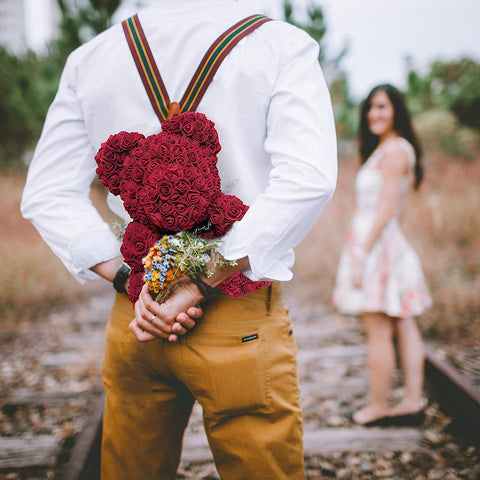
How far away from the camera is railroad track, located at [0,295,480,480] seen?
253 cm

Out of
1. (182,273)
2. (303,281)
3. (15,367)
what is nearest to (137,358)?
(182,273)

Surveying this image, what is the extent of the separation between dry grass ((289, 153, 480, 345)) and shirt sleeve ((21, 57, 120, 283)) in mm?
4137

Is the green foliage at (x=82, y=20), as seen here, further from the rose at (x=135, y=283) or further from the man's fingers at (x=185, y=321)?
the man's fingers at (x=185, y=321)

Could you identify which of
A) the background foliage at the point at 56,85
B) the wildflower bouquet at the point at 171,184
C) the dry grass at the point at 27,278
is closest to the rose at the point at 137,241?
the wildflower bouquet at the point at 171,184

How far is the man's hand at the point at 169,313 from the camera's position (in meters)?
1.13

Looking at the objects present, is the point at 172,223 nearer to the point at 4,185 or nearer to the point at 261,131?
the point at 261,131

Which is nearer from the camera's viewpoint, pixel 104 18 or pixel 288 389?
pixel 288 389

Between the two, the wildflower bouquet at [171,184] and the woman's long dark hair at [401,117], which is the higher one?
the woman's long dark hair at [401,117]

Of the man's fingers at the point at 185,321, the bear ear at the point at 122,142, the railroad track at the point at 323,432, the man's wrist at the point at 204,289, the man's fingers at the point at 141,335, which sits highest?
the bear ear at the point at 122,142

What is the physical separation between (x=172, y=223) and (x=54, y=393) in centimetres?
300

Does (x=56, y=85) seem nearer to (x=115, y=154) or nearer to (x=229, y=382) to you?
(x=115, y=154)

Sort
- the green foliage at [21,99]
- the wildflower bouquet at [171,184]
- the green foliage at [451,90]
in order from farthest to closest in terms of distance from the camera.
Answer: the green foliage at [451,90] → the green foliage at [21,99] → the wildflower bouquet at [171,184]

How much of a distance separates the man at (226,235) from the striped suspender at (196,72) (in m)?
0.02

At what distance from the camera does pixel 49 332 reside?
4.71 metres
